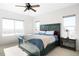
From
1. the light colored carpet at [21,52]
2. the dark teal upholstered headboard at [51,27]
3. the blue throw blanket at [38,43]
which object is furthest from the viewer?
the dark teal upholstered headboard at [51,27]

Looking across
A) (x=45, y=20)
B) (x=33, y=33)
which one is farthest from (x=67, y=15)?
(x=33, y=33)

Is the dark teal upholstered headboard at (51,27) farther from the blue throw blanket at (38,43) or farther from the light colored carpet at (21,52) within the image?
the light colored carpet at (21,52)

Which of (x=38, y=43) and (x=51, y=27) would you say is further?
(x=51, y=27)

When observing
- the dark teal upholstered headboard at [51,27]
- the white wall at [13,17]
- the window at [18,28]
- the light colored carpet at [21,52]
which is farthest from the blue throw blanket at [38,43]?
the dark teal upholstered headboard at [51,27]

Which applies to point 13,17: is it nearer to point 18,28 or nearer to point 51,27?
point 18,28

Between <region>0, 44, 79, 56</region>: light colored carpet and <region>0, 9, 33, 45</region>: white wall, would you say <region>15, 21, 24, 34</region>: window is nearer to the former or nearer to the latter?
<region>0, 9, 33, 45</region>: white wall

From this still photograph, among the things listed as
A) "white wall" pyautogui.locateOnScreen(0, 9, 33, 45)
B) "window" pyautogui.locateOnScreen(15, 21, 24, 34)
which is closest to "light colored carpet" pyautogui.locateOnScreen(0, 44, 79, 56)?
"white wall" pyautogui.locateOnScreen(0, 9, 33, 45)

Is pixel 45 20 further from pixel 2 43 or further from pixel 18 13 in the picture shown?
pixel 2 43

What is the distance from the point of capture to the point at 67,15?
1664mm

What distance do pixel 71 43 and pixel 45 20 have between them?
119cm

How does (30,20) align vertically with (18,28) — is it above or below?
above

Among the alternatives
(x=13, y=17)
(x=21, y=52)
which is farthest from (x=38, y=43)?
(x=13, y=17)

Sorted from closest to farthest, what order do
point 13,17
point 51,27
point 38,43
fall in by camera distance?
point 38,43
point 13,17
point 51,27

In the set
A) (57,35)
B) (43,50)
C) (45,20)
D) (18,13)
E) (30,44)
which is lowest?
(43,50)
